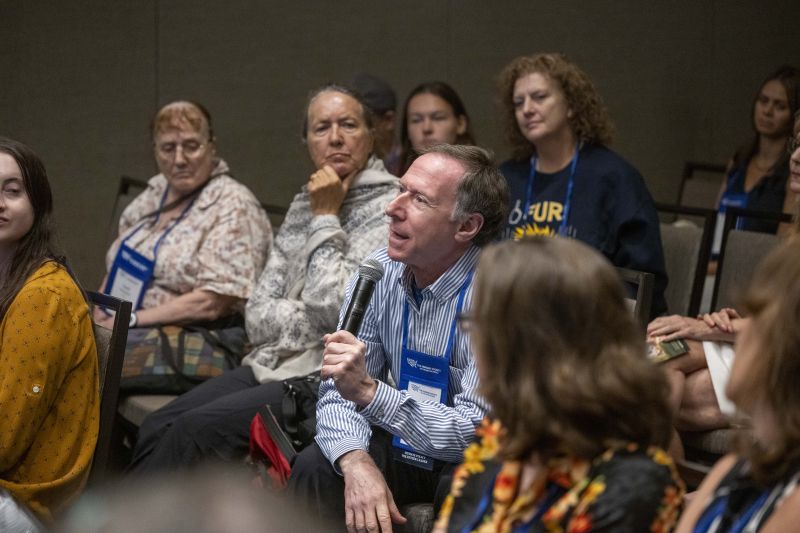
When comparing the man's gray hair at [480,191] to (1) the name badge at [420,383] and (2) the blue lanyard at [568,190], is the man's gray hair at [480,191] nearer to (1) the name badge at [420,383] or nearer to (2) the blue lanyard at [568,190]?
(1) the name badge at [420,383]

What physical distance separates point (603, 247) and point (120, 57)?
285 cm

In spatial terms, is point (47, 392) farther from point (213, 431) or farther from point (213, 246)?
point (213, 246)

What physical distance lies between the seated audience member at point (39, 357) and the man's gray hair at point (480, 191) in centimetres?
91

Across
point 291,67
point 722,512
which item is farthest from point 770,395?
point 291,67

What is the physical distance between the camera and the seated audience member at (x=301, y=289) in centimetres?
279

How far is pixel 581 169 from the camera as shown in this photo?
11.1ft

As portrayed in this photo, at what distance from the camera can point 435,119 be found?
13.9 ft

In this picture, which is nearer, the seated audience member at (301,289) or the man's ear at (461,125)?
the seated audience member at (301,289)

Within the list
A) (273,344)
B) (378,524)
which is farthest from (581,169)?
(378,524)

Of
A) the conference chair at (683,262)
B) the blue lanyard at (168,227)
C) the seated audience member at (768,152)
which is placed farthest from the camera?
the seated audience member at (768,152)

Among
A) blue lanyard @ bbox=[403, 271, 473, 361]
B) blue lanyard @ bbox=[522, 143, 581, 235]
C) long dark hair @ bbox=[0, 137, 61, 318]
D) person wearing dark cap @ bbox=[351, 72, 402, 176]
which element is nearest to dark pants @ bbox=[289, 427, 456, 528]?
blue lanyard @ bbox=[403, 271, 473, 361]

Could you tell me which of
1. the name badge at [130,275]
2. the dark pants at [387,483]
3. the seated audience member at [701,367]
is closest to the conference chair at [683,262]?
the seated audience member at [701,367]

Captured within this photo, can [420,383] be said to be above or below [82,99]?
below

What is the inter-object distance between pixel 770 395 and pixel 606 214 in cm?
209
